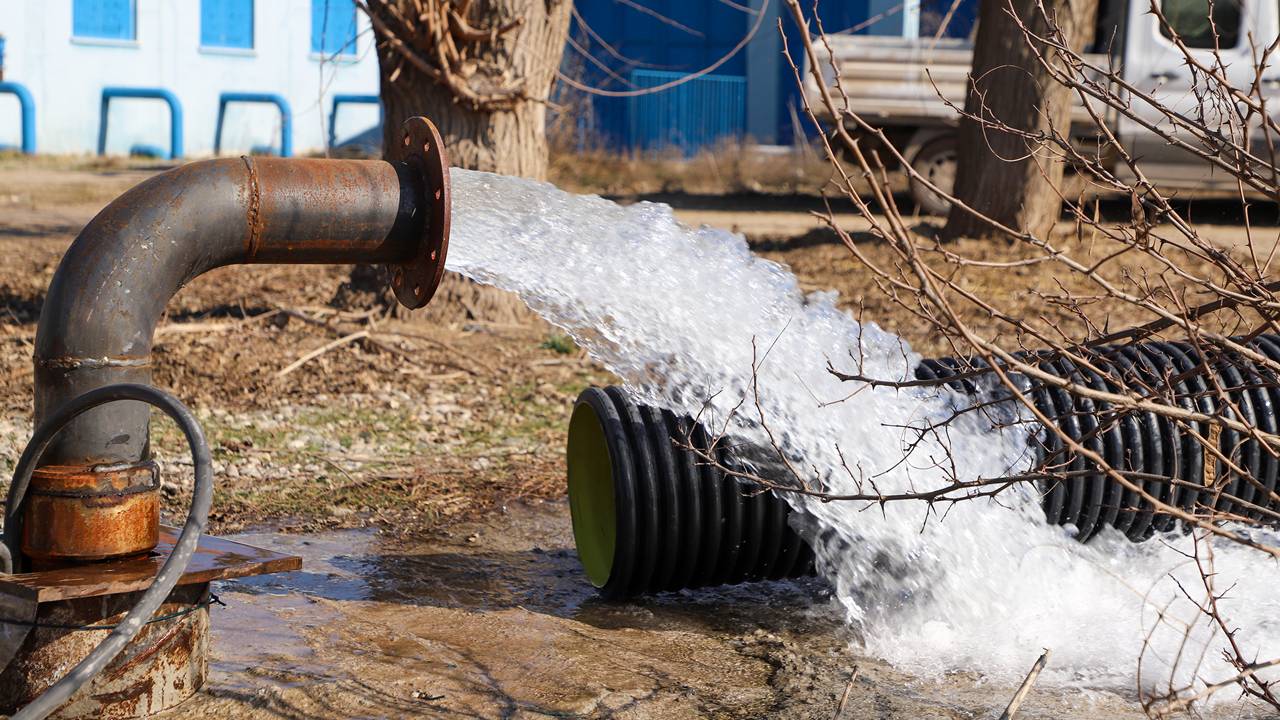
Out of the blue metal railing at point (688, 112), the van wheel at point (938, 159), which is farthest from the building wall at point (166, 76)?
the van wheel at point (938, 159)

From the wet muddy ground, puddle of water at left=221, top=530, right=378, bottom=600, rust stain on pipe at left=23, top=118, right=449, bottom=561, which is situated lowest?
puddle of water at left=221, top=530, right=378, bottom=600

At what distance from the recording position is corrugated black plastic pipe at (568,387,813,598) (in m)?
3.57

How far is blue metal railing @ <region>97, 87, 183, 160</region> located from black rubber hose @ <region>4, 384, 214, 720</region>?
1512 centimetres

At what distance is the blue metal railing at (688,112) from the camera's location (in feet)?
57.4

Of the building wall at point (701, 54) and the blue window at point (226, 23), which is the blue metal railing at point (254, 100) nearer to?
the blue window at point (226, 23)

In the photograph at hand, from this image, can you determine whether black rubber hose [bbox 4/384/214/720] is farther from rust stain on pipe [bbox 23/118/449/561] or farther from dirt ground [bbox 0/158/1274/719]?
dirt ground [bbox 0/158/1274/719]

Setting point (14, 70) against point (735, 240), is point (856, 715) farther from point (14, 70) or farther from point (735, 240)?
point (14, 70)

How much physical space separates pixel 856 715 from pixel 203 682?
1.44 metres

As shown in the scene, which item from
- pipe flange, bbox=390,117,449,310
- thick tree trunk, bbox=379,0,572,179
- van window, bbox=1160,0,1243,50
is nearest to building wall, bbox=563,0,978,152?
van window, bbox=1160,0,1243,50

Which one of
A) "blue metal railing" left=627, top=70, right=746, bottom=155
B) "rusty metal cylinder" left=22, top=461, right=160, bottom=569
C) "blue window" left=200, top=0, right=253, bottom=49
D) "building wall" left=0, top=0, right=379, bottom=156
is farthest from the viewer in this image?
"blue window" left=200, top=0, right=253, bottom=49

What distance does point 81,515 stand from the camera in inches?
108

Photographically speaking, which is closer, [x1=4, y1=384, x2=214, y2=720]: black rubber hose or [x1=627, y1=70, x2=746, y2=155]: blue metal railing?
[x1=4, y1=384, x2=214, y2=720]: black rubber hose

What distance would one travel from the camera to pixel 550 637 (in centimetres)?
344

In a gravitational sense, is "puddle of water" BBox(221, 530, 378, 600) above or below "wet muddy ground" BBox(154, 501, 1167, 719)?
below
